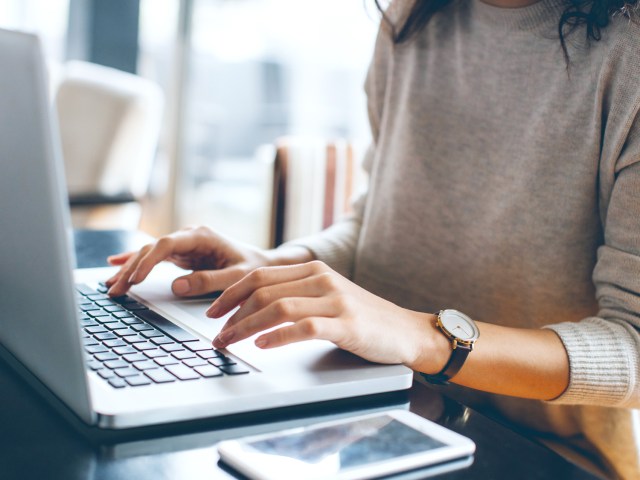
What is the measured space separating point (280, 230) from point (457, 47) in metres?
0.76

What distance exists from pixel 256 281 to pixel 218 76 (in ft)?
9.86

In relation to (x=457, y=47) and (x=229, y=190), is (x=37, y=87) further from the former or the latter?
(x=229, y=190)

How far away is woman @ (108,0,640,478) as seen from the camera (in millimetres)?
625

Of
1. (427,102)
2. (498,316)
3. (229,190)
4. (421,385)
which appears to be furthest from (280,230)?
(229,190)

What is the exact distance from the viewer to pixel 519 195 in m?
0.94

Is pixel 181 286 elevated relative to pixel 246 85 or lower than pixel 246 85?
lower

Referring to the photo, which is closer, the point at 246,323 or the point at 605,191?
the point at 246,323

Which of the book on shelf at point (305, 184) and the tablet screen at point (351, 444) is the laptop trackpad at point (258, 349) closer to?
the tablet screen at point (351, 444)

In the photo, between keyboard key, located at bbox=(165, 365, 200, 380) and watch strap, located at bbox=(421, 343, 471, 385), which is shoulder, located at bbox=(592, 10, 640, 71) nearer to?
watch strap, located at bbox=(421, 343, 471, 385)

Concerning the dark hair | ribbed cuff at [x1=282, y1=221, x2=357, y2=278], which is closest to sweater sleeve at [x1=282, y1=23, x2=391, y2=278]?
ribbed cuff at [x1=282, y1=221, x2=357, y2=278]

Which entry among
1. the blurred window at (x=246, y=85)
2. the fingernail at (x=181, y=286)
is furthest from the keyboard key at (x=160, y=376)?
the blurred window at (x=246, y=85)

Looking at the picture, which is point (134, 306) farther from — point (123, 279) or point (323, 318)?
point (323, 318)

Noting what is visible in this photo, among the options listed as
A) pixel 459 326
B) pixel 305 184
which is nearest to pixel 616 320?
pixel 459 326

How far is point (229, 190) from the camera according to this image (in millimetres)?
3594
